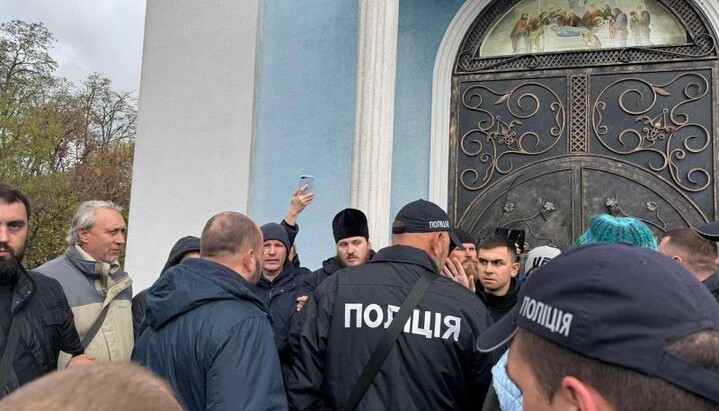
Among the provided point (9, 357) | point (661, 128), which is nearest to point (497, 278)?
point (9, 357)

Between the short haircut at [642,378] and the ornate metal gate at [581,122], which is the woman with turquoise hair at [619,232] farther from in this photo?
the ornate metal gate at [581,122]

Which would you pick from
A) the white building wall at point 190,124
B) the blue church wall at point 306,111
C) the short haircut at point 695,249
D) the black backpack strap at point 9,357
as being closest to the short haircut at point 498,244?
the short haircut at point 695,249

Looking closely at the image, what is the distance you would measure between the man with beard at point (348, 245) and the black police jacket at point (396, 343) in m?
1.44

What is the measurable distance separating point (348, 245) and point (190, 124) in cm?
405

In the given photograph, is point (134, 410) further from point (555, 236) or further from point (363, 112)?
point (555, 236)

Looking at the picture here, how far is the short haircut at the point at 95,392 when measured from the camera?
66cm

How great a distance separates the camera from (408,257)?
2.90 metres

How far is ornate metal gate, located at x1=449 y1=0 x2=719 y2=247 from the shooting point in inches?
266

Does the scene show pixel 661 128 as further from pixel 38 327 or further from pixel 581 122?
pixel 38 327

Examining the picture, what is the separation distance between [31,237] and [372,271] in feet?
68.6

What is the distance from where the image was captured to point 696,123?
6742mm

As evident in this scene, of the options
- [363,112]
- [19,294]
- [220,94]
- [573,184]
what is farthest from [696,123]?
[19,294]

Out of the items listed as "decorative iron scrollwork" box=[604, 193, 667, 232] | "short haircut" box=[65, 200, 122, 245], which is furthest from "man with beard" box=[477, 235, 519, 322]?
"decorative iron scrollwork" box=[604, 193, 667, 232]

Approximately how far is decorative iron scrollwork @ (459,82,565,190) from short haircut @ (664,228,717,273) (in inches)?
155
